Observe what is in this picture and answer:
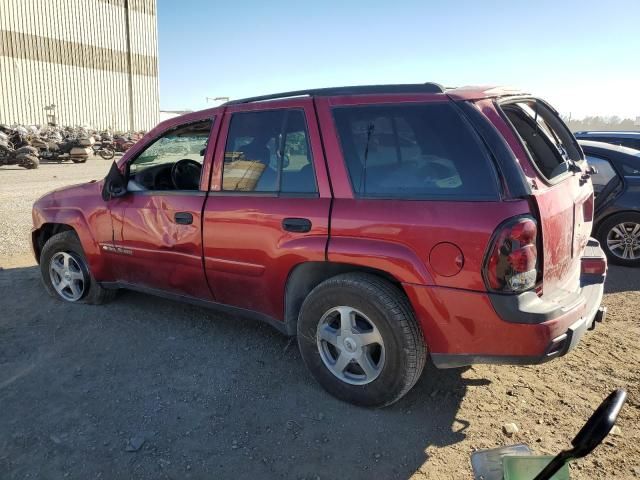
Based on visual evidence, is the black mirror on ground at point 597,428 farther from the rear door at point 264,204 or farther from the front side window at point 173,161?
the front side window at point 173,161

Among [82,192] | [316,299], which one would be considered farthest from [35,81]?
[316,299]

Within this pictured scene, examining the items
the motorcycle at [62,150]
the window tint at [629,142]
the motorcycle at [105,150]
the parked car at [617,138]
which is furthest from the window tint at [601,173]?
the motorcycle at [105,150]

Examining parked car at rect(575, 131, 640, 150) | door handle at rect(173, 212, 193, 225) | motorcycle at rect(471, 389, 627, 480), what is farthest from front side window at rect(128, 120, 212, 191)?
parked car at rect(575, 131, 640, 150)

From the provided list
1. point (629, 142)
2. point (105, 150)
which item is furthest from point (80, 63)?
point (629, 142)

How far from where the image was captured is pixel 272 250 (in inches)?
130

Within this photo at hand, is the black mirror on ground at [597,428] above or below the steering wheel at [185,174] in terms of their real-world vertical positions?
below

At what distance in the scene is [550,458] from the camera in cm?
178

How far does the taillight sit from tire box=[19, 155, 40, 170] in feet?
67.3

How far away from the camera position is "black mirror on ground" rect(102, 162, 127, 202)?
4125 millimetres

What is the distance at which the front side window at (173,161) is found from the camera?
3.95m

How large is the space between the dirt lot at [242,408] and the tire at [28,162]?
17124mm

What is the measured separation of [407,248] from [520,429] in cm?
125

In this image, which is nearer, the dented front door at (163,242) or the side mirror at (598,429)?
the side mirror at (598,429)

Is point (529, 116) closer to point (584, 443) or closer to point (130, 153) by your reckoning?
point (584, 443)
